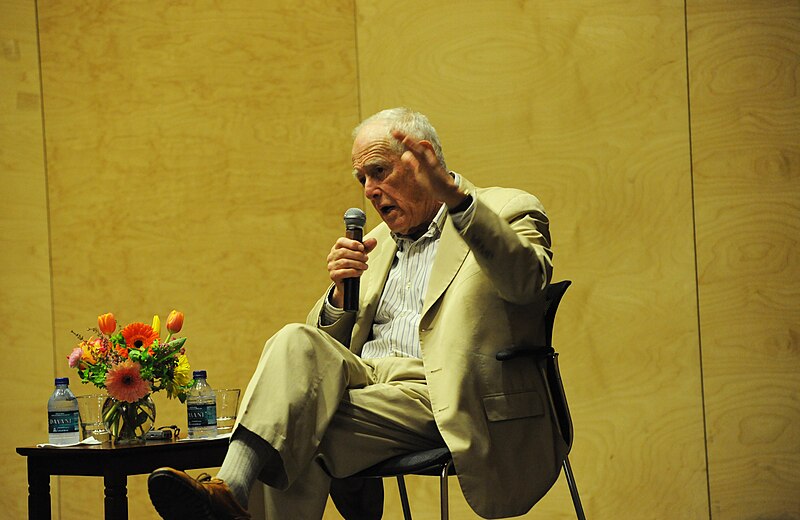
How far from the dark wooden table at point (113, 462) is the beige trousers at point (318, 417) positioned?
1.81ft

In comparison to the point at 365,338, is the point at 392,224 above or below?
above

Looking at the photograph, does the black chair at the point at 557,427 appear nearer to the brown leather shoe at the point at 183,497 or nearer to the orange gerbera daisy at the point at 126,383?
the brown leather shoe at the point at 183,497

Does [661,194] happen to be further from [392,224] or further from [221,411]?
[221,411]

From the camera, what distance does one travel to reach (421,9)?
393 cm

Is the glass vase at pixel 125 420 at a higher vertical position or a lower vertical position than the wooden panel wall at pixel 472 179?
lower

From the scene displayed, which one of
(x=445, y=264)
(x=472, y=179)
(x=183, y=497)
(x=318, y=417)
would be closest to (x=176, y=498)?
(x=183, y=497)

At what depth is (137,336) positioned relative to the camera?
279 centimetres

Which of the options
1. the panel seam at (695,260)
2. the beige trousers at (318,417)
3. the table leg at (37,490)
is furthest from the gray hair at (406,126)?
the panel seam at (695,260)

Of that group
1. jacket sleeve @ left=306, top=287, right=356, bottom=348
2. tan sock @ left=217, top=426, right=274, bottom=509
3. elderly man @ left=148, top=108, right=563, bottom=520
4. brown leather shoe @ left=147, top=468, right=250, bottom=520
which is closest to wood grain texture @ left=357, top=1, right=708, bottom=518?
elderly man @ left=148, top=108, right=563, bottom=520

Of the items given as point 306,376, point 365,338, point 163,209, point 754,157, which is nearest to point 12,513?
point 163,209

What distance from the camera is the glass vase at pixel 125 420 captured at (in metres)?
2.73

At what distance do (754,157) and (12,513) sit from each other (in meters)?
3.29

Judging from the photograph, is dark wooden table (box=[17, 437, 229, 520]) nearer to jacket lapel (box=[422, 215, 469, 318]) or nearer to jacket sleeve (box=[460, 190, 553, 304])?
jacket lapel (box=[422, 215, 469, 318])

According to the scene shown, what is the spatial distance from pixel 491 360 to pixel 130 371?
3.44 ft
